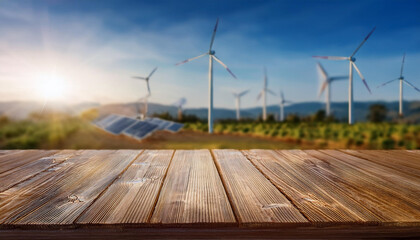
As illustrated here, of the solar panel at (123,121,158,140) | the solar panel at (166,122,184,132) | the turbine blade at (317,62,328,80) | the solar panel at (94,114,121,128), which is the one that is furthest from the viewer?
the turbine blade at (317,62,328,80)

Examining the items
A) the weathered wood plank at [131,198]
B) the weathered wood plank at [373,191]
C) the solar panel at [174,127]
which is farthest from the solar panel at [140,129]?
the weathered wood plank at [373,191]

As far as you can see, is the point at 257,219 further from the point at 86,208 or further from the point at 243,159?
the point at 243,159

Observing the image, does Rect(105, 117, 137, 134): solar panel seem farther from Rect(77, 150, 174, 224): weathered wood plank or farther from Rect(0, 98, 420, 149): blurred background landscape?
Rect(77, 150, 174, 224): weathered wood plank

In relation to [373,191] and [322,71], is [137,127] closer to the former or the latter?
[373,191]

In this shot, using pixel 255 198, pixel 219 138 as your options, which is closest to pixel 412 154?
pixel 255 198

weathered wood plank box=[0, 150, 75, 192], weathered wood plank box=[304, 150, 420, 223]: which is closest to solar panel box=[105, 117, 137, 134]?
weathered wood plank box=[0, 150, 75, 192]

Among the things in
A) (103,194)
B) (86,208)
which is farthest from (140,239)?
(103,194)
